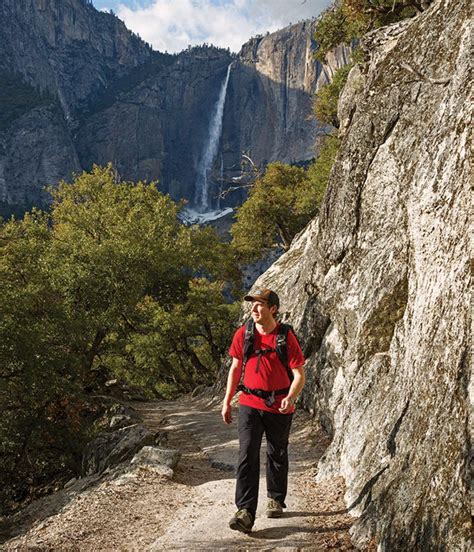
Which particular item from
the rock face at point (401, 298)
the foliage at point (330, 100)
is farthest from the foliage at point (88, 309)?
the foliage at point (330, 100)

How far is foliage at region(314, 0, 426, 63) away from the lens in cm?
1630

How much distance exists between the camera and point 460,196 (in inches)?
237

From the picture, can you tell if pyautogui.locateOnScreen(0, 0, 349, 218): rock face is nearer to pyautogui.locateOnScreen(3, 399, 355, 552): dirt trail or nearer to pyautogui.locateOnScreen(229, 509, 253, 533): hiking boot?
pyautogui.locateOnScreen(3, 399, 355, 552): dirt trail

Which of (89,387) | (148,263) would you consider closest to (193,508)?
(89,387)

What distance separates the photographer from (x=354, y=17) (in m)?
16.7

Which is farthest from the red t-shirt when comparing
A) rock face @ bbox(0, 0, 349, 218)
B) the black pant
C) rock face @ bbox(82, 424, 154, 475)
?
rock face @ bbox(0, 0, 349, 218)

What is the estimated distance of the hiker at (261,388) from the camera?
559 centimetres

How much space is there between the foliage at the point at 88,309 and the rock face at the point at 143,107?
277 ft

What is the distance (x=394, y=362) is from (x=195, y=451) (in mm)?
6681

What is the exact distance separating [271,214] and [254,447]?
27155mm

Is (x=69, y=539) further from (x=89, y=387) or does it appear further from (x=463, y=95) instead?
(x=89, y=387)

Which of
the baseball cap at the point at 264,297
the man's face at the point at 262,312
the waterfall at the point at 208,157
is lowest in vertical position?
the man's face at the point at 262,312

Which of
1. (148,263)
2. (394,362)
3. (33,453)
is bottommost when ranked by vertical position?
(33,453)

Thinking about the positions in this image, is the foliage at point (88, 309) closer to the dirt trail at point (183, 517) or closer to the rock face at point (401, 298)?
the dirt trail at point (183, 517)
